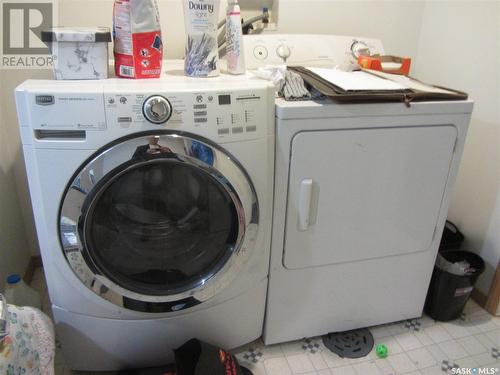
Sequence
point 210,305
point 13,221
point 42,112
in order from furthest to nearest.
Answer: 1. point 13,221
2. point 210,305
3. point 42,112

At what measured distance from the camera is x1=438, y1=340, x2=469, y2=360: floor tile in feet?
4.40

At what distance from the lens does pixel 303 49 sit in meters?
1.49

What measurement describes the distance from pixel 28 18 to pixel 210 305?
4.03ft

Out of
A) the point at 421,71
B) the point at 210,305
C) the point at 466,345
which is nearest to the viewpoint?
the point at 210,305

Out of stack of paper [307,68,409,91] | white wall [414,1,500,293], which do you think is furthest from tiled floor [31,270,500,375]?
stack of paper [307,68,409,91]

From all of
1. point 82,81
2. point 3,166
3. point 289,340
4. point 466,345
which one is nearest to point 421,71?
point 466,345

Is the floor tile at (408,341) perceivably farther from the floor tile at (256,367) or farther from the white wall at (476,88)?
the floor tile at (256,367)

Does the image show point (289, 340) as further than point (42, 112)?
Yes

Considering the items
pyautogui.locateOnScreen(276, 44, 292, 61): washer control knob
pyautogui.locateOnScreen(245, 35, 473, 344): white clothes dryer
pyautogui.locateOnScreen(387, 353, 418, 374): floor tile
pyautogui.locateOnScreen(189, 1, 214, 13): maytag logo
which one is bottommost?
pyautogui.locateOnScreen(387, 353, 418, 374): floor tile

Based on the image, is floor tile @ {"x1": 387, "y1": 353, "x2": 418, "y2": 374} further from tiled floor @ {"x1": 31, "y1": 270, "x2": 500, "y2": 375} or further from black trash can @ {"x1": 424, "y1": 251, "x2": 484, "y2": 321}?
black trash can @ {"x1": 424, "y1": 251, "x2": 484, "y2": 321}

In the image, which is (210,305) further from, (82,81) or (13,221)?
(13,221)

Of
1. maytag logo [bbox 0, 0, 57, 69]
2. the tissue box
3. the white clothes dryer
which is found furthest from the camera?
maytag logo [bbox 0, 0, 57, 69]

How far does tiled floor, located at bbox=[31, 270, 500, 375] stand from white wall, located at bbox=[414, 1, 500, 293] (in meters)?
0.24

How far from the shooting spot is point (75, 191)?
2.96ft
